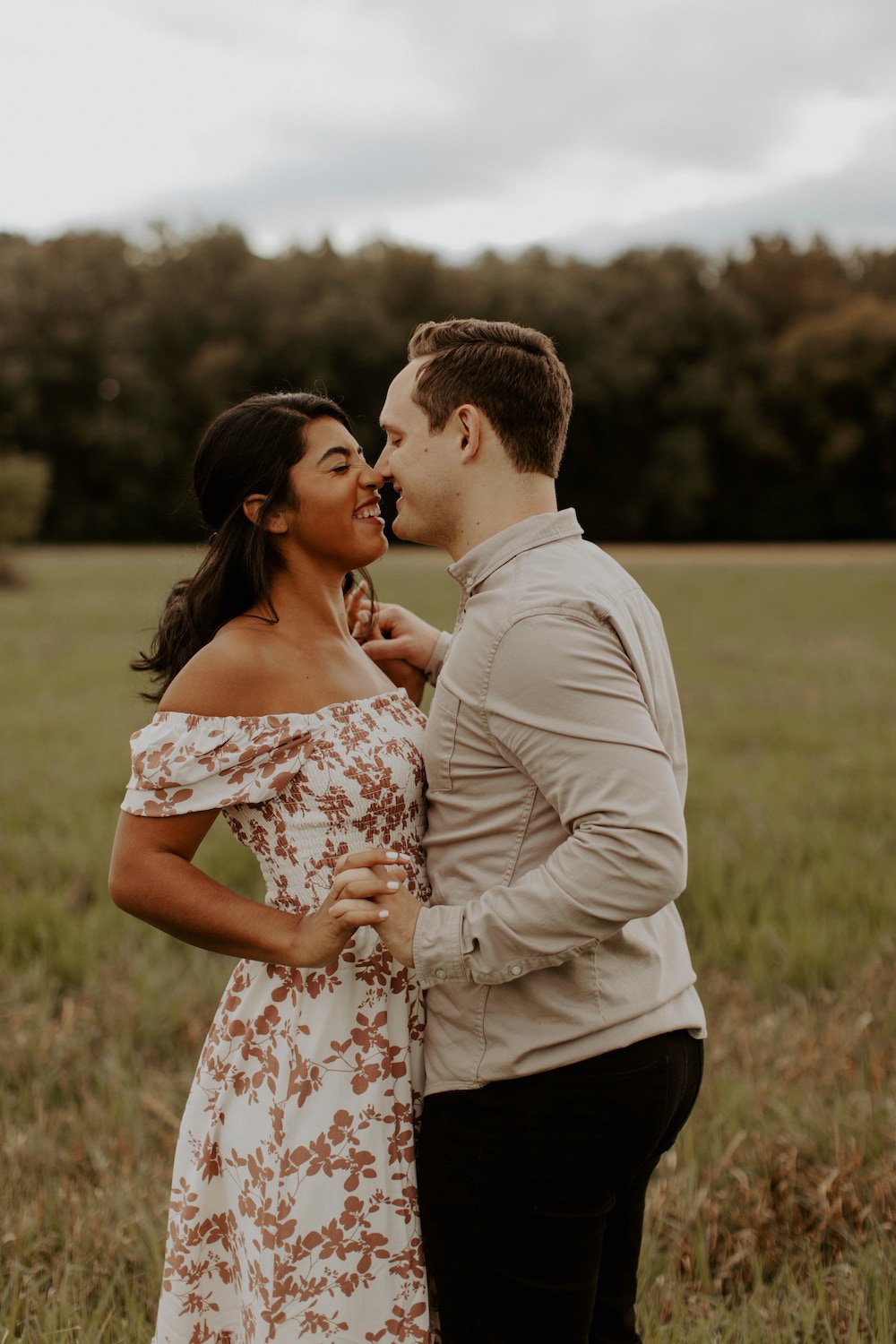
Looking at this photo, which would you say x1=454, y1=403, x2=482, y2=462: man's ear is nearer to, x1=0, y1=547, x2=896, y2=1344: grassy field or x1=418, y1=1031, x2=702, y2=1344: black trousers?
x1=0, y1=547, x2=896, y2=1344: grassy field

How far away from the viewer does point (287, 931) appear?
83.4 inches

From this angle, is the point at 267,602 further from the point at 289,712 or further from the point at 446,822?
the point at 446,822

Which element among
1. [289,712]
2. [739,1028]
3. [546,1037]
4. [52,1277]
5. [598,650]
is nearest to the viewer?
[598,650]

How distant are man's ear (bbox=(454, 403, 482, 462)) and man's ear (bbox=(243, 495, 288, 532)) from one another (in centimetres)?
49

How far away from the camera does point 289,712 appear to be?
2.27 metres

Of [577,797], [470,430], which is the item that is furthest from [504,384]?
[577,797]

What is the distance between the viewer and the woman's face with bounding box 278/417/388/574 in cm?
237

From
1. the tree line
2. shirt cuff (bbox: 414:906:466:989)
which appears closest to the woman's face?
shirt cuff (bbox: 414:906:466:989)

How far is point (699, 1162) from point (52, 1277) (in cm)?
179

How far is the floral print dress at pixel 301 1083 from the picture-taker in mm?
2143

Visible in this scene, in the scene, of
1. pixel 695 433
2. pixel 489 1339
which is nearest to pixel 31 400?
pixel 695 433

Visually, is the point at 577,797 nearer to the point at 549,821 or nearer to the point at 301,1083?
the point at 549,821

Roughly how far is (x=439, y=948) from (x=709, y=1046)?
2577mm

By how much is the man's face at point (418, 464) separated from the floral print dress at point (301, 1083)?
41cm
